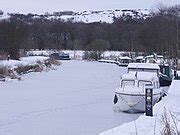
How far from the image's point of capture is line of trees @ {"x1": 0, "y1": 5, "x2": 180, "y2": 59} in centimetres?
4516

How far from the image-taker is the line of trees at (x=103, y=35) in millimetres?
45156

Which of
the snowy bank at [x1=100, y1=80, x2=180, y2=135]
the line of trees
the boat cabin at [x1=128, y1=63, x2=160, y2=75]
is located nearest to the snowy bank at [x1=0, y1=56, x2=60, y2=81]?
the line of trees

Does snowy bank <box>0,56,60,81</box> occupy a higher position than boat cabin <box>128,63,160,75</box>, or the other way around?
boat cabin <box>128,63,160,75</box>

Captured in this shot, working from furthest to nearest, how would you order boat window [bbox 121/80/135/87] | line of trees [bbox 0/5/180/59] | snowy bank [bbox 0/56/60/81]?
line of trees [bbox 0/5/180/59], snowy bank [bbox 0/56/60/81], boat window [bbox 121/80/135/87]

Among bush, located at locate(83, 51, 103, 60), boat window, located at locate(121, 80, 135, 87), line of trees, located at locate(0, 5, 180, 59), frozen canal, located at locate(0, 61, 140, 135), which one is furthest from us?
bush, located at locate(83, 51, 103, 60)

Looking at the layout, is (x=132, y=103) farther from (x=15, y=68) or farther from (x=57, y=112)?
Result: (x=15, y=68)

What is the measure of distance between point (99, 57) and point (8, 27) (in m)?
35.9

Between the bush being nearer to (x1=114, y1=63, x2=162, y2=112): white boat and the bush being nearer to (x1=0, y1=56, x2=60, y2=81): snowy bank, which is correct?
(x1=0, y1=56, x2=60, y2=81): snowy bank

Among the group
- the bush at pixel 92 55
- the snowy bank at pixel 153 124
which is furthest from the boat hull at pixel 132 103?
the bush at pixel 92 55

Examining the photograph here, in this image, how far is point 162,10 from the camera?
47656mm

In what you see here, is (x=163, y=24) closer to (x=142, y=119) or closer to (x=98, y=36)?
(x=142, y=119)

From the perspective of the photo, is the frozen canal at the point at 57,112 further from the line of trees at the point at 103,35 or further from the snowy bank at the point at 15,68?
the line of trees at the point at 103,35

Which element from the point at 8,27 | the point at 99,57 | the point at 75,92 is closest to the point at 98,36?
the point at 99,57

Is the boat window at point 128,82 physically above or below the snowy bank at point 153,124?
above
